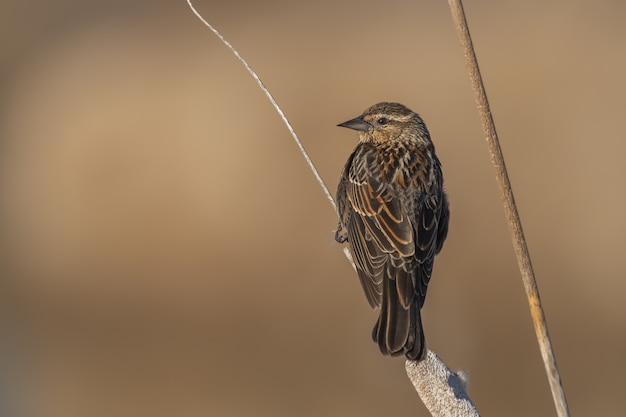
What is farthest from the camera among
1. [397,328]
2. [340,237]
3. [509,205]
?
[340,237]

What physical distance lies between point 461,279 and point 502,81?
1640 millimetres

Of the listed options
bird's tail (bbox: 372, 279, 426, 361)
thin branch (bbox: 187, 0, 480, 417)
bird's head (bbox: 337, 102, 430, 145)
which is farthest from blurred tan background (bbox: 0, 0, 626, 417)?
thin branch (bbox: 187, 0, 480, 417)

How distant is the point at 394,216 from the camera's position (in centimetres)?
392

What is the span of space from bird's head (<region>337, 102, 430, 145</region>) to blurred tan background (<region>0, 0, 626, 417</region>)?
3689mm

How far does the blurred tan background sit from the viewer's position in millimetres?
8391

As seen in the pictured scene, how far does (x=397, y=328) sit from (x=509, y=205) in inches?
36.1

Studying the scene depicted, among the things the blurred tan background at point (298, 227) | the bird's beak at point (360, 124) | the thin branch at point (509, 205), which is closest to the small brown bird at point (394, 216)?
the bird's beak at point (360, 124)

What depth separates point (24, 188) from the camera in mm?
10312

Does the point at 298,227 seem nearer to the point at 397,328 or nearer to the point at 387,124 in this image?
the point at 387,124

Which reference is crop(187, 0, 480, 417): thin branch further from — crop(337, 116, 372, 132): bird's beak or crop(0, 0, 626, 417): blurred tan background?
crop(0, 0, 626, 417): blurred tan background

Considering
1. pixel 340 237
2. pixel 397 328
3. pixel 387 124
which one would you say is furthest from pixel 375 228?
pixel 387 124

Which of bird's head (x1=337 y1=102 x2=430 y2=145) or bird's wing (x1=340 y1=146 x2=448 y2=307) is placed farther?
bird's head (x1=337 y1=102 x2=430 y2=145)

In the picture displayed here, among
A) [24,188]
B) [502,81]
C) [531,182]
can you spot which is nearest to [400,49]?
[502,81]

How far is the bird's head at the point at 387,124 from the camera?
14.6ft
